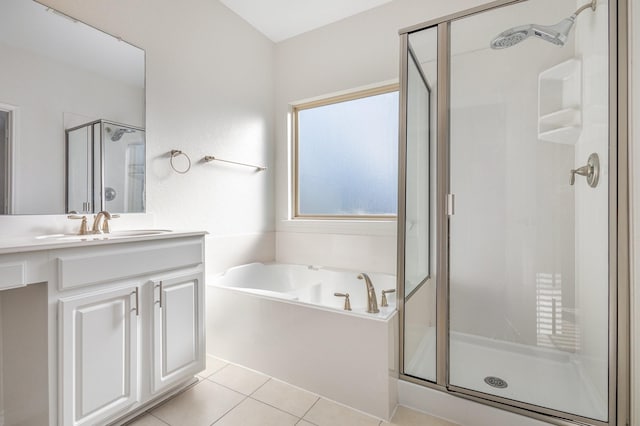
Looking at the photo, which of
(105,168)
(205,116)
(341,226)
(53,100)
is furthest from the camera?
(341,226)

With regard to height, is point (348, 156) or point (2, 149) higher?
point (348, 156)

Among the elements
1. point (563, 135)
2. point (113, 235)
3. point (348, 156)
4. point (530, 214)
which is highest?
point (348, 156)

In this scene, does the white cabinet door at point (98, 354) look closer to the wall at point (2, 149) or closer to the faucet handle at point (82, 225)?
the faucet handle at point (82, 225)

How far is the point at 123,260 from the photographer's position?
1380 millimetres

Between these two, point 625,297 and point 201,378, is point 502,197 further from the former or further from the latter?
point 201,378

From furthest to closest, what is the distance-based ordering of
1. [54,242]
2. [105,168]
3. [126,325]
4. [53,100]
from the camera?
[105,168], [53,100], [126,325], [54,242]

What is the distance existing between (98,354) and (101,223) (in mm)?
748

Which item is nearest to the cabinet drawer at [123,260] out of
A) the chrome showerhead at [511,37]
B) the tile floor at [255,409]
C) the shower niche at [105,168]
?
the shower niche at [105,168]

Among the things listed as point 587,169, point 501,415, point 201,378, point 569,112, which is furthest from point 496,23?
point 201,378

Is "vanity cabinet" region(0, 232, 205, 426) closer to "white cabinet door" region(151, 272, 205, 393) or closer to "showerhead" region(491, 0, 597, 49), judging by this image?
"white cabinet door" region(151, 272, 205, 393)

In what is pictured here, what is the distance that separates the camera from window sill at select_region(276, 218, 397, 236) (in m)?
2.54

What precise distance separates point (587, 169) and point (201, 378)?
2430 millimetres

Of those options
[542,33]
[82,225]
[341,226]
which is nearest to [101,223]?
[82,225]

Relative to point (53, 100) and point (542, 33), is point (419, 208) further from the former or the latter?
point (53, 100)
